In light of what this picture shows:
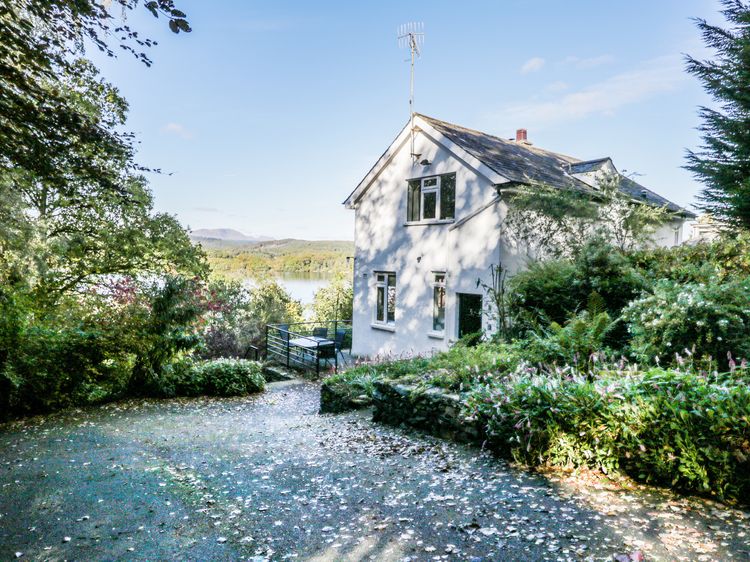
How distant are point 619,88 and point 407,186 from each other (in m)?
6.88

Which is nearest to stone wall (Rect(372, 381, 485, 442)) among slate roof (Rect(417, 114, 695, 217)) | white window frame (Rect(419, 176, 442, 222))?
slate roof (Rect(417, 114, 695, 217))

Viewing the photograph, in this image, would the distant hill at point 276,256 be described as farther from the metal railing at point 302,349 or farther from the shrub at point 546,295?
the shrub at point 546,295

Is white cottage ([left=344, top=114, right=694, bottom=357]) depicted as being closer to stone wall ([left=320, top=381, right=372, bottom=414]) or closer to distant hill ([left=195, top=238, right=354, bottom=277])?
stone wall ([left=320, top=381, right=372, bottom=414])

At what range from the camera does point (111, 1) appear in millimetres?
4703

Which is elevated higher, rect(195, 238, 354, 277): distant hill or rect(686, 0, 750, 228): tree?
rect(686, 0, 750, 228): tree

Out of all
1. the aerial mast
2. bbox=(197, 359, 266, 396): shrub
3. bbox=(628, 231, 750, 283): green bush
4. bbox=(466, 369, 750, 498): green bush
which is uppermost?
the aerial mast

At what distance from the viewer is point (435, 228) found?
14.5m

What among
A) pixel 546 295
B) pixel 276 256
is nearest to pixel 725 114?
pixel 546 295

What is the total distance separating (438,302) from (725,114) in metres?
9.14

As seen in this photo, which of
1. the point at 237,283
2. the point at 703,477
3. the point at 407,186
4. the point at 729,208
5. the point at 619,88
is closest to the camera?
the point at 703,477

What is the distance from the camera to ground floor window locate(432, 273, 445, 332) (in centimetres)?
1423

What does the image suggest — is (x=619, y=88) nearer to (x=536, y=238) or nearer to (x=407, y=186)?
(x=536, y=238)

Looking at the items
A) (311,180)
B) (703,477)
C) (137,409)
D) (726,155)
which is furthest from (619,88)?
(137,409)

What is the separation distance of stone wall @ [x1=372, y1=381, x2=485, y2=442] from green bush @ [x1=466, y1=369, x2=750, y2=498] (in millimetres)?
527
